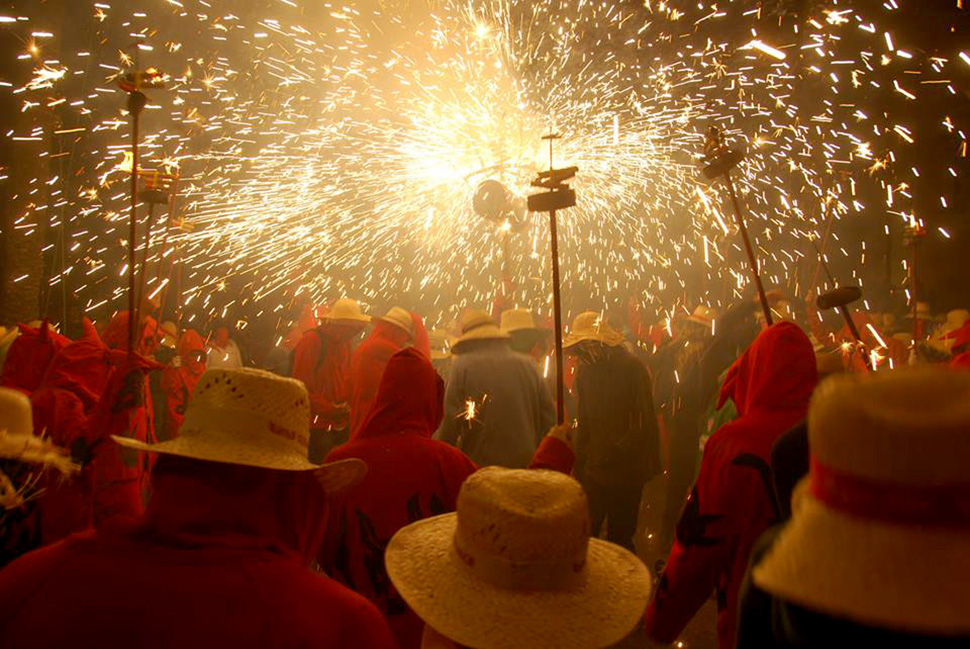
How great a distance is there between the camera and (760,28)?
11.6m

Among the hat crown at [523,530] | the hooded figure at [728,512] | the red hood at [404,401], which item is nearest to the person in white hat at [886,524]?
the hat crown at [523,530]

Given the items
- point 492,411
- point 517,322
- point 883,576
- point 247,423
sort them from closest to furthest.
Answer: point 883,576
point 247,423
point 492,411
point 517,322

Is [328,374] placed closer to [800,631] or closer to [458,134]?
[800,631]

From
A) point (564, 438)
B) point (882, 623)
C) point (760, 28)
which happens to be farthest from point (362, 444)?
point (760, 28)

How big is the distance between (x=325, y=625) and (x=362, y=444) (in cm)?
149

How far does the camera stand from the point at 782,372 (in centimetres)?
283

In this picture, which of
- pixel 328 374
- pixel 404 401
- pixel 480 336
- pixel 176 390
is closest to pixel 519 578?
pixel 404 401

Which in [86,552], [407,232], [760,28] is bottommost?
[86,552]

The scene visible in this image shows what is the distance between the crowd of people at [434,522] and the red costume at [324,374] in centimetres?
191

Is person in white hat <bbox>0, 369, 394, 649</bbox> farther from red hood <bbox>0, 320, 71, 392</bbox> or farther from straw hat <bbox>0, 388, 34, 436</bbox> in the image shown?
red hood <bbox>0, 320, 71, 392</bbox>

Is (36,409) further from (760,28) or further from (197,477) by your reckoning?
(760,28)

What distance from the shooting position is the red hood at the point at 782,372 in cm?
280

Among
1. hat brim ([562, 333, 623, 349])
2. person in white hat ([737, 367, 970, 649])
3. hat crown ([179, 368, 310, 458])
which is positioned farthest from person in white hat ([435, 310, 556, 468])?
person in white hat ([737, 367, 970, 649])

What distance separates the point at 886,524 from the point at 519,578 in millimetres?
888
